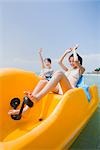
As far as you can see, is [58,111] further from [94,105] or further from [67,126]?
[94,105]

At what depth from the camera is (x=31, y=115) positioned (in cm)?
157

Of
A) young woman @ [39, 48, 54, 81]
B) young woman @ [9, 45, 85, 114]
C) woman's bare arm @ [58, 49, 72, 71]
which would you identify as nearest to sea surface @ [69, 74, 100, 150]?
young woman @ [9, 45, 85, 114]

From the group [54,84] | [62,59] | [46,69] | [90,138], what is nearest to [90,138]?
[90,138]

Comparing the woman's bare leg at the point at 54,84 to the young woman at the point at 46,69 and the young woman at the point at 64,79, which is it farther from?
the young woman at the point at 46,69

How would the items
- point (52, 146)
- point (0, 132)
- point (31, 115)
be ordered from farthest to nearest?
point (31, 115)
point (0, 132)
point (52, 146)

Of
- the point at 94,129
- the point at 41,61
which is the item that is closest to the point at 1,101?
the point at 94,129

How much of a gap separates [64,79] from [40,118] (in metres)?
0.29

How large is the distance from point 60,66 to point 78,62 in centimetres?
20

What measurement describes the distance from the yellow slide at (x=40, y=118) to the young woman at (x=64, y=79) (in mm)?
84

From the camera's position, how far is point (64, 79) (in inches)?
56.0

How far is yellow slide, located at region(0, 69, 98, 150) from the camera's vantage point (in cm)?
111

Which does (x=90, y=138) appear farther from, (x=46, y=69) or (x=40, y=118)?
(x=46, y=69)

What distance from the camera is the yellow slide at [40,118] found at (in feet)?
3.63

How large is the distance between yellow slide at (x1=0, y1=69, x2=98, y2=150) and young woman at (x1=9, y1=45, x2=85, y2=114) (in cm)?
8
